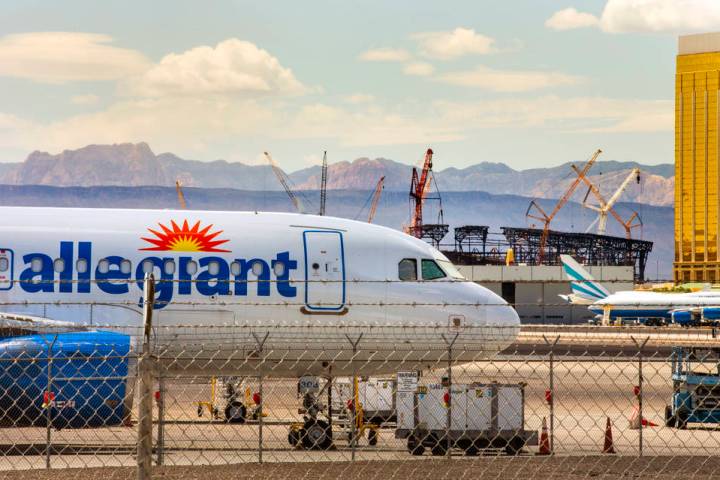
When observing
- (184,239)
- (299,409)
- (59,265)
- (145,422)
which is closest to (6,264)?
(59,265)

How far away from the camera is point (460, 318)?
24797mm

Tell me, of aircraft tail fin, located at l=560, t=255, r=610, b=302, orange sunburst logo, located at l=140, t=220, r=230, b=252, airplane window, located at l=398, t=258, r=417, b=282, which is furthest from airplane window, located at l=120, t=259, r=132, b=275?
aircraft tail fin, located at l=560, t=255, r=610, b=302

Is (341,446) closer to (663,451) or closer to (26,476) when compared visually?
(663,451)

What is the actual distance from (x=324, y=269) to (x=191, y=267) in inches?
105

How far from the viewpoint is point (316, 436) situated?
21.7 meters

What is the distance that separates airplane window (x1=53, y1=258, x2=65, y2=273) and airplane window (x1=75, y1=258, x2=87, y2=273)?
27 cm

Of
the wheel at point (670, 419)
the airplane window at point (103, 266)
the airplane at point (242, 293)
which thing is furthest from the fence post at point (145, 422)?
the wheel at point (670, 419)

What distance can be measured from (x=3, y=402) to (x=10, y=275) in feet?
12.1

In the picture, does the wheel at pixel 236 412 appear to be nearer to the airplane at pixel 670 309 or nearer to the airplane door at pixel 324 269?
the airplane door at pixel 324 269

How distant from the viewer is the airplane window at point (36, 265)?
945 inches

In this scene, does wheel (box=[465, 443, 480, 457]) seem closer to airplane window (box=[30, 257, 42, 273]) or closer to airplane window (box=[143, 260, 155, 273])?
airplane window (box=[143, 260, 155, 273])

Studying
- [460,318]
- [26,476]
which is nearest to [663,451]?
[460,318]

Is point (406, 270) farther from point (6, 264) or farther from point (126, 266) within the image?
point (6, 264)

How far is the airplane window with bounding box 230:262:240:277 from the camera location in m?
24.6
